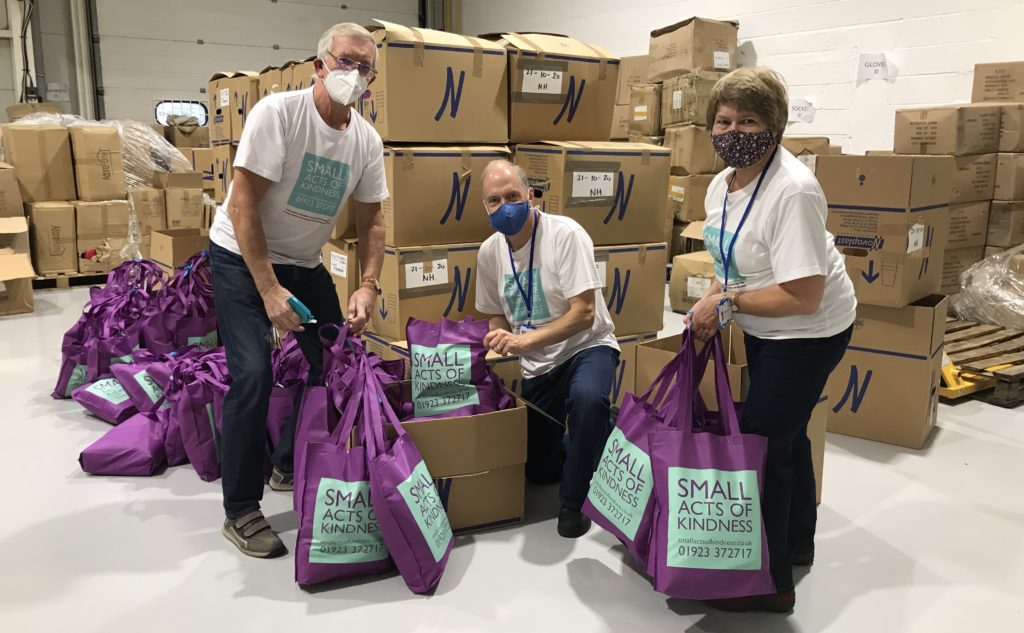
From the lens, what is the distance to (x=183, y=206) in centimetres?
635

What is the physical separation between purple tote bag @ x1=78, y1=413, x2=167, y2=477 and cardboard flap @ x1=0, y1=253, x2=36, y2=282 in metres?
2.76

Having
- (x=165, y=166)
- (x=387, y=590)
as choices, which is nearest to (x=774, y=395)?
(x=387, y=590)

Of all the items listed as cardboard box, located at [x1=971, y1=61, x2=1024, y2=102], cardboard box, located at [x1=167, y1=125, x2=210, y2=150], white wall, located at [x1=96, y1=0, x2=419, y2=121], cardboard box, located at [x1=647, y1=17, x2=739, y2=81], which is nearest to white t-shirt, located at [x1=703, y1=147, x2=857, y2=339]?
cardboard box, located at [x1=971, y1=61, x2=1024, y2=102]

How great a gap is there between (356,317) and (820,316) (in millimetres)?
1238

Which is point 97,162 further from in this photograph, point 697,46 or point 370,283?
point 697,46

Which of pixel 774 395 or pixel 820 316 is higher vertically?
pixel 820 316

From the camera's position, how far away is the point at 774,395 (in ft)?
5.86

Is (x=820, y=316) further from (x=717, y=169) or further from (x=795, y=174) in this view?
(x=717, y=169)

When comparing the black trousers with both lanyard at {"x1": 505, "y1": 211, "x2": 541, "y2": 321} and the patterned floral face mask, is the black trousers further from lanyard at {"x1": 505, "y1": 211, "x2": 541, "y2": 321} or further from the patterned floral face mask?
lanyard at {"x1": 505, "y1": 211, "x2": 541, "y2": 321}

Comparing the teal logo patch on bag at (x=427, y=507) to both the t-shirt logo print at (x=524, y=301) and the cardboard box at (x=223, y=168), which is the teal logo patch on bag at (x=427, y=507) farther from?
the cardboard box at (x=223, y=168)

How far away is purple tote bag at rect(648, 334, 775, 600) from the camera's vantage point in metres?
1.73

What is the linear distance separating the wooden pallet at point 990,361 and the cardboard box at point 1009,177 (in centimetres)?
92

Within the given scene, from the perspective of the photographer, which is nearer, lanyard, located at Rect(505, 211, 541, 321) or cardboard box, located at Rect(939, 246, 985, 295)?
lanyard, located at Rect(505, 211, 541, 321)

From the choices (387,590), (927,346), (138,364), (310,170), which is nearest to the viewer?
(387,590)
